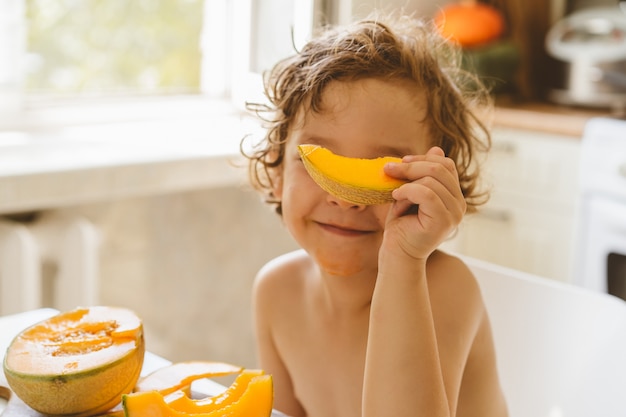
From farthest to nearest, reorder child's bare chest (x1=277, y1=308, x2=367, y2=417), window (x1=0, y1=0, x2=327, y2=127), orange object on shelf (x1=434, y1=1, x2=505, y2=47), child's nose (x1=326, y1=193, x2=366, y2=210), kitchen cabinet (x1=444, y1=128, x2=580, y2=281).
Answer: orange object on shelf (x1=434, y1=1, x2=505, y2=47) < kitchen cabinet (x1=444, y1=128, x2=580, y2=281) < window (x1=0, y1=0, x2=327, y2=127) < child's bare chest (x1=277, y1=308, x2=367, y2=417) < child's nose (x1=326, y1=193, x2=366, y2=210)

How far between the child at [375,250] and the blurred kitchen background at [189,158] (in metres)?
0.72

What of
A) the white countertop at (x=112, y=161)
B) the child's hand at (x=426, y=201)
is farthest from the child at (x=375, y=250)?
the white countertop at (x=112, y=161)

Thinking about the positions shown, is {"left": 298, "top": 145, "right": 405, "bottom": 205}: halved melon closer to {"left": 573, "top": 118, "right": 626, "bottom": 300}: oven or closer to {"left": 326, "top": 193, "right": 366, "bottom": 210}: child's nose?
{"left": 326, "top": 193, "right": 366, "bottom": 210}: child's nose

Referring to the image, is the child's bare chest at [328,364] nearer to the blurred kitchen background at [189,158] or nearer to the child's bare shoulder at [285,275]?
the child's bare shoulder at [285,275]

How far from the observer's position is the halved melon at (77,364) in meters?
0.65

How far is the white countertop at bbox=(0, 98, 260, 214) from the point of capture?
162cm

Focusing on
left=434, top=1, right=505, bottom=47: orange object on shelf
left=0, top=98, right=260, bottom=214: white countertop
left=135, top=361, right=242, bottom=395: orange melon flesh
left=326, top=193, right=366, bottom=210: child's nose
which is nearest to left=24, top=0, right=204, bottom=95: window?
left=0, top=98, right=260, bottom=214: white countertop

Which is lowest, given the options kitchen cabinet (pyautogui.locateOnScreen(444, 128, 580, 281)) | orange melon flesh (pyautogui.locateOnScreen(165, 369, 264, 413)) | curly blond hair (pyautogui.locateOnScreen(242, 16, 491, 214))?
kitchen cabinet (pyautogui.locateOnScreen(444, 128, 580, 281))

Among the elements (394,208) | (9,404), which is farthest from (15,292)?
(394,208)

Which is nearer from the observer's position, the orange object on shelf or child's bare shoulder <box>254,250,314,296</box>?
child's bare shoulder <box>254,250,314,296</box>

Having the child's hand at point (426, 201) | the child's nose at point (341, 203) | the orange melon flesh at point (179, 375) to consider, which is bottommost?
the orange melon flesh at point (179, 375)

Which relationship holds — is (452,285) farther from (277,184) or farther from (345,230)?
(277,184)

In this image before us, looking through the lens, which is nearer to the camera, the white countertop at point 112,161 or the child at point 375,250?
the child at point 375,250

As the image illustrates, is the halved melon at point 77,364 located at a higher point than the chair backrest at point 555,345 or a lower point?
higher
